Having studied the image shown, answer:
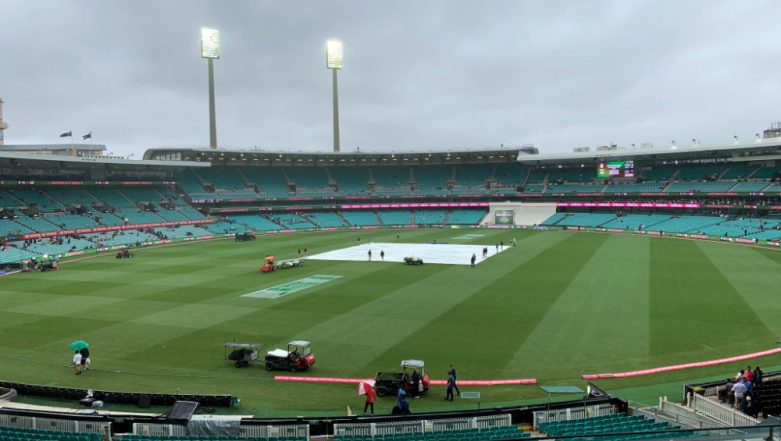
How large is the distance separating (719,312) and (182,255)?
5770cm

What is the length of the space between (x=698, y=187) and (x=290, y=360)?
299 ft

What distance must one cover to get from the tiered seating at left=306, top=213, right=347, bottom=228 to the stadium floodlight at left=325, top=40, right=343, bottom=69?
35.1m

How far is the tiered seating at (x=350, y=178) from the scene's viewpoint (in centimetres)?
12138

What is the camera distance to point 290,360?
22.7 m

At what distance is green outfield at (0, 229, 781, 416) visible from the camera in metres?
21.7

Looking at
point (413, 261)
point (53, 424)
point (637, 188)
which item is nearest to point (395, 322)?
point (53, 424)

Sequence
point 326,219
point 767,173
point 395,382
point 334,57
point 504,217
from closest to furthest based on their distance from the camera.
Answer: point 395,382
point 767,173
point 504,217
point 326,219
point 334,57

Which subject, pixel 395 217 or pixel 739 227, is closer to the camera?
pixel 739 227

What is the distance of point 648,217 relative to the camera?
92562 mm

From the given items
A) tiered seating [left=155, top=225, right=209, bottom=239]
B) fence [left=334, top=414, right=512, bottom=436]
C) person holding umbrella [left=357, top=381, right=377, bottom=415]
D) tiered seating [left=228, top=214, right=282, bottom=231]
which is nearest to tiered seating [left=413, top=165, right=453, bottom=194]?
tiered seating [left=228, top=214, right=282, bottom=231]

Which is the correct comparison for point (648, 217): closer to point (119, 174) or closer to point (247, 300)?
point (247, 300)

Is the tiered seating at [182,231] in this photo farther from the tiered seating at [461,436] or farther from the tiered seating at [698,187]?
the tiered seating at [698,187]

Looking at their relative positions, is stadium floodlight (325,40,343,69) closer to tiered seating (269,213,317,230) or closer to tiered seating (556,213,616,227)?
tiered seating (269,213,317,230)

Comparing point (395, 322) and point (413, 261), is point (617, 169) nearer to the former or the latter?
point (413, 261)
